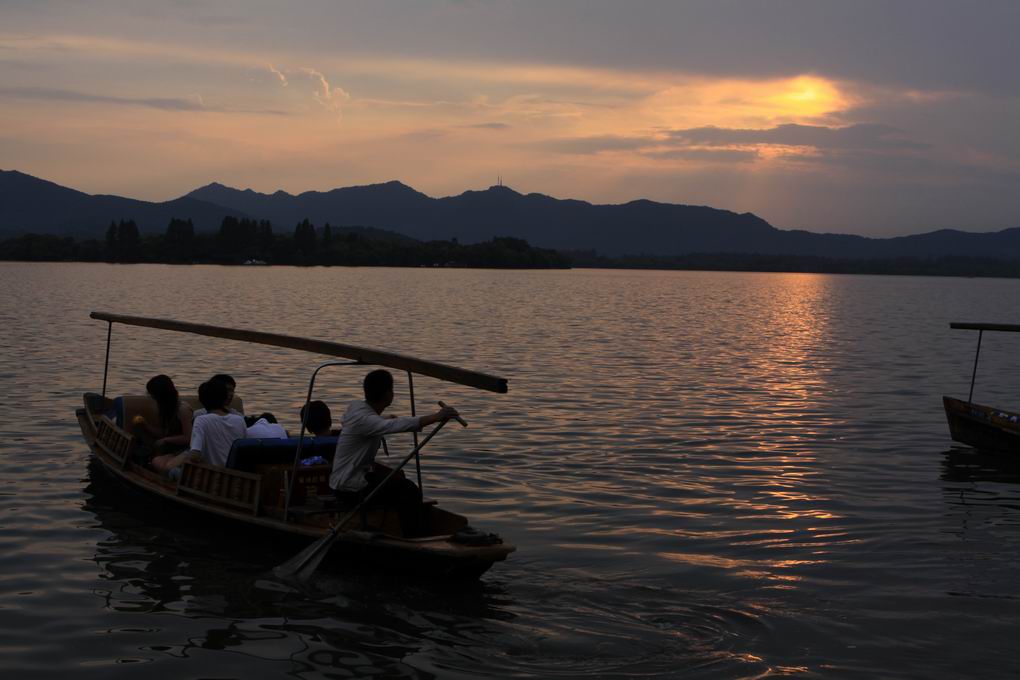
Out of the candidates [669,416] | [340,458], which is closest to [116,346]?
[669,416]

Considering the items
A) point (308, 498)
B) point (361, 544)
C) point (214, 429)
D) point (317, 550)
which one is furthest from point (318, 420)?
point (361, 544)

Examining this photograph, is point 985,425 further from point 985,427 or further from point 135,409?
point 135,409

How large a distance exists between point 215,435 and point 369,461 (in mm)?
3111

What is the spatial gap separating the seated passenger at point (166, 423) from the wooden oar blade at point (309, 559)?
4720 mm

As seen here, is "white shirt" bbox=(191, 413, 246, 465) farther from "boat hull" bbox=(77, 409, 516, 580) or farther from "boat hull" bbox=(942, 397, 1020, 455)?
"boat hull" bbox=(942, 397, 1020, 455)

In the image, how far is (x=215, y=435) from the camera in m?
14.6

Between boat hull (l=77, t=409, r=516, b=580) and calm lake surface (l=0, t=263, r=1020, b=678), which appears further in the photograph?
boat hull (l=77, t=409, r=516, b=580)

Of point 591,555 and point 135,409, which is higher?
point 135,409

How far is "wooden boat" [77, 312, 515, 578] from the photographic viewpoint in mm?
11648

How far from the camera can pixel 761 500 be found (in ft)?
56.6

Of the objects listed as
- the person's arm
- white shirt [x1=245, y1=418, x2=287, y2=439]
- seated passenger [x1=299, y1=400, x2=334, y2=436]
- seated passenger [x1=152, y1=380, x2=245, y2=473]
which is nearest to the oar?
seated passenger [x1=299, y1=400, x2=334, y2=436]

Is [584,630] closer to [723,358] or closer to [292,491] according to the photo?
[292,491]

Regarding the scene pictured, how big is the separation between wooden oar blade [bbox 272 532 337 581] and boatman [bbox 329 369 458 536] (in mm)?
545

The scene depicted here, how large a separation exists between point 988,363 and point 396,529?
3960cm
